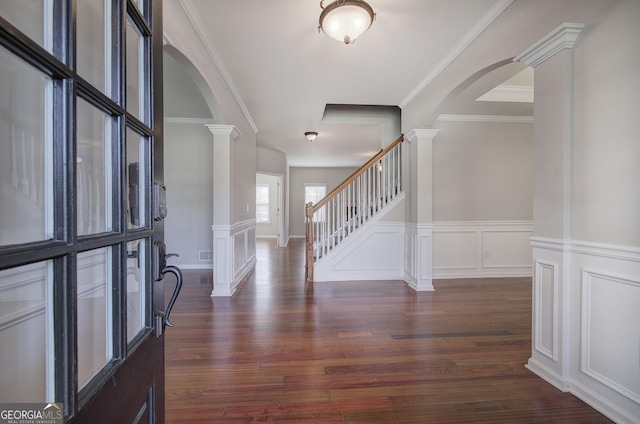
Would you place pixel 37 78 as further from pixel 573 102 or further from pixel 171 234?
pixel 171 234

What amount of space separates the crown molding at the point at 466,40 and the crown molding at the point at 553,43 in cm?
51

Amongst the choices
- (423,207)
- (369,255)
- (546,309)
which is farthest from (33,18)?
(369,255)

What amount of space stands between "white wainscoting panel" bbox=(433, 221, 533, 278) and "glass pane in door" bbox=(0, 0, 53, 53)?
4.34 metres

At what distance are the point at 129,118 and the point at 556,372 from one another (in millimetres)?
2568

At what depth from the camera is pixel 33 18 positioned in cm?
44

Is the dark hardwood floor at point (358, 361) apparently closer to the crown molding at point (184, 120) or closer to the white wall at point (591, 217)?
the white wall at point (591, 217)

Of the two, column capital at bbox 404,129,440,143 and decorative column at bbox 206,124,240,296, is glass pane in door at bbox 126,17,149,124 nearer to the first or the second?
decorative column at bbox 206,124,240,296

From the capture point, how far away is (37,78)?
44 cm

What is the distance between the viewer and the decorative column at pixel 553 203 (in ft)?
5.59

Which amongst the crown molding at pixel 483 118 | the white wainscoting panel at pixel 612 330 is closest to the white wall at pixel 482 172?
the crown molding at pixel 483 118

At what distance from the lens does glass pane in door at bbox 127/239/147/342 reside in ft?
2.25

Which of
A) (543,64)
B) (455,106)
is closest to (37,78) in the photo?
(543,64)

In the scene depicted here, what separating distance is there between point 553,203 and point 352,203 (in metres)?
2.66

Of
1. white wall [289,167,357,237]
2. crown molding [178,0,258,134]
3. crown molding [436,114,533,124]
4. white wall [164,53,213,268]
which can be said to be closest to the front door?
crown molding [178,0,258,134]
